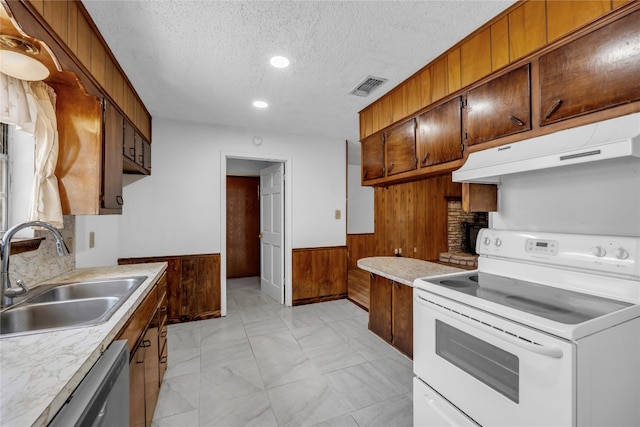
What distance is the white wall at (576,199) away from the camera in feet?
4.53

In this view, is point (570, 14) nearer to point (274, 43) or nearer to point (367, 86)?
point (367, 86)

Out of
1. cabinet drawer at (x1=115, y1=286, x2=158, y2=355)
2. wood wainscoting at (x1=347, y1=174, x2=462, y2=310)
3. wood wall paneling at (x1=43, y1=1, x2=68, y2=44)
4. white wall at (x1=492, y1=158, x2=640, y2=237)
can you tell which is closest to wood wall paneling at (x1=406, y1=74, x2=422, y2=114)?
white wall at (x1=492, y1=158, x2=640, y2=237)

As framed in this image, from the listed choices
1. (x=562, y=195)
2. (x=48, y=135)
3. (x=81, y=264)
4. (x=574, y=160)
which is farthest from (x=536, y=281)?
(x=81, y=264)

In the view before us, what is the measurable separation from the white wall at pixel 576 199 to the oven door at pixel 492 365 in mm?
792

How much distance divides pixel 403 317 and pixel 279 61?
2378 mm

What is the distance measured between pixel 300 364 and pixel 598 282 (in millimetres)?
2147

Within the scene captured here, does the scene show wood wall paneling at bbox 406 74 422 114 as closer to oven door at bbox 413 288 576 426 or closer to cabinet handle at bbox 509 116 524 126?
cabinet handle at bbox 509 116 524 126

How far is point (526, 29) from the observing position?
5.16 feet

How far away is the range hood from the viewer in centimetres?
116

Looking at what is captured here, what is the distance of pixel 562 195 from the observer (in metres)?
1.63

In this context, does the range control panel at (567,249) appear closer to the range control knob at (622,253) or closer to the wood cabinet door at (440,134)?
the range control knob at (622,253)

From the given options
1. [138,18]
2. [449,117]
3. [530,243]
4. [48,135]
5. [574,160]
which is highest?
[138,18]

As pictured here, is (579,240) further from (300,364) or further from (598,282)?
(300,364)

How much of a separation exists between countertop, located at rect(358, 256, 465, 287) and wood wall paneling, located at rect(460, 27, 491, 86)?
1.36 meters
